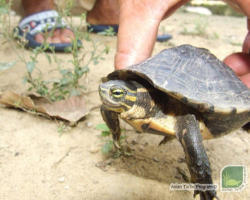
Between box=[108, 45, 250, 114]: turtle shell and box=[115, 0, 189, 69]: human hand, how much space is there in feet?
0.96

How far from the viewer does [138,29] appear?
2.26 m

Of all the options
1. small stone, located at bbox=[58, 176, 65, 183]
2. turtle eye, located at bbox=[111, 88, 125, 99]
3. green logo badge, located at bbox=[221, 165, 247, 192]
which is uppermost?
turtle eye, located at bbox=[111, 88, 125, 99]

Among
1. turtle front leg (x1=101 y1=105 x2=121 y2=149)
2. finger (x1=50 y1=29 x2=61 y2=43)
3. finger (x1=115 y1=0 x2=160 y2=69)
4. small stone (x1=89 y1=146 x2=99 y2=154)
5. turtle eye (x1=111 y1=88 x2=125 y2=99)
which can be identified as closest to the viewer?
turtle eye (x1=111 y1=88 x2=125 y2=99)

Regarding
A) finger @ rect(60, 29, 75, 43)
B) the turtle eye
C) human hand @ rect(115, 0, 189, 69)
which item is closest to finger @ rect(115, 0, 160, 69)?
human hand @ rect(115, 0, 189, 69)

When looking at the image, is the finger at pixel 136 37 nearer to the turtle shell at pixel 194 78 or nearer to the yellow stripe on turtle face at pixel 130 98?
the turtle shell at pixel 194 78

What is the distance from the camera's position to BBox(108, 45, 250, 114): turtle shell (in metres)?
1.69

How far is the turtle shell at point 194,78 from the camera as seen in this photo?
5.56ft

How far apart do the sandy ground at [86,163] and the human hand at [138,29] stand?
2.56ft

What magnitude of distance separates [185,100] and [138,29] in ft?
2.86

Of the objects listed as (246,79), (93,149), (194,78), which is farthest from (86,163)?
(246,79)

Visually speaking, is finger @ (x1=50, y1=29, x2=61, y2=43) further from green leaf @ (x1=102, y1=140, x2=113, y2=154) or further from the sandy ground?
green leaf @ (x1=102, y1=140, x2=113, y2=154)

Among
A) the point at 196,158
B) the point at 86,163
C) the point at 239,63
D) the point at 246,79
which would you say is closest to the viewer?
the point at 196,158

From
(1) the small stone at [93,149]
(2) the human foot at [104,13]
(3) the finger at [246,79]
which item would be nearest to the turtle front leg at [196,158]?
(1) the small stone at [93,149]

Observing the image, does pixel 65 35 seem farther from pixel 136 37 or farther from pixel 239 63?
pixel 239 63
